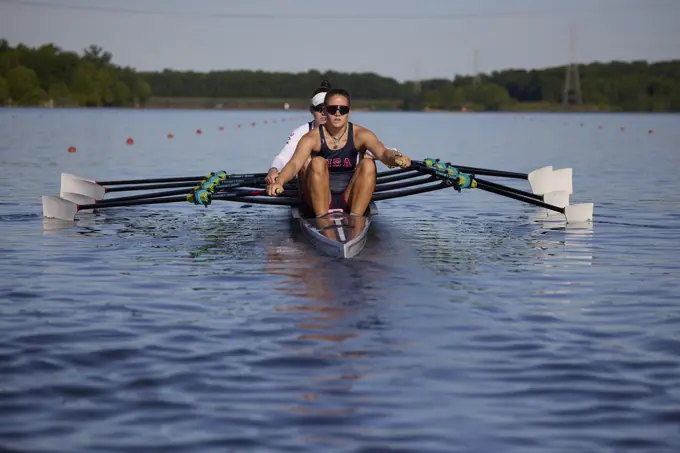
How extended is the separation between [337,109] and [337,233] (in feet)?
6.00

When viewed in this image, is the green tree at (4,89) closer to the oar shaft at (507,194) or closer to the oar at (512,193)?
the oar at (512,193)

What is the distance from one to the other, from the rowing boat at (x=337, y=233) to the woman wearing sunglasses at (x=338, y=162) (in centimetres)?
27

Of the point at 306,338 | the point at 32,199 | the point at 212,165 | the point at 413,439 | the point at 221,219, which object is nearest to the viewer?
the point at 413,439

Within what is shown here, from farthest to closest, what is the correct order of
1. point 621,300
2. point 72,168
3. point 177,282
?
1. point 72,168
2. point 177,282
3. point 621,300

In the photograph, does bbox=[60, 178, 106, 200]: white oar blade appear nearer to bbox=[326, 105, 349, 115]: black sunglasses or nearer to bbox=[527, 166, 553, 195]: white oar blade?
bbox=[326, 105, 349, 115]: black sunglasses

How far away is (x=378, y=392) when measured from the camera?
7.67 m

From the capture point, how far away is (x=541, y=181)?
20703 millimetres

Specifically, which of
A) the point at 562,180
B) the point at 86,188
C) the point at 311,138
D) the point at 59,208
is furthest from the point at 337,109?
the point at 86,188

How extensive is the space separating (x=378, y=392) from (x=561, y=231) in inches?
431

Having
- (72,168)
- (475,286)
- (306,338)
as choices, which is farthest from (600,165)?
(306,338)

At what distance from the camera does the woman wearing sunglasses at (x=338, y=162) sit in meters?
14.5

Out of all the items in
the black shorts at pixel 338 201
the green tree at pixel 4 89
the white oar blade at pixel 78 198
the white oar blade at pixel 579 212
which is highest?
the green tree at pixel 4 89

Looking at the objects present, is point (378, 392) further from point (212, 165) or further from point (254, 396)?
point (212, 165)

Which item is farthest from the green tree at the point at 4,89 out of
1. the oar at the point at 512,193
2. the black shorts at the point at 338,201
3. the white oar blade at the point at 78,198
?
the black shorts at the point at 338,201
